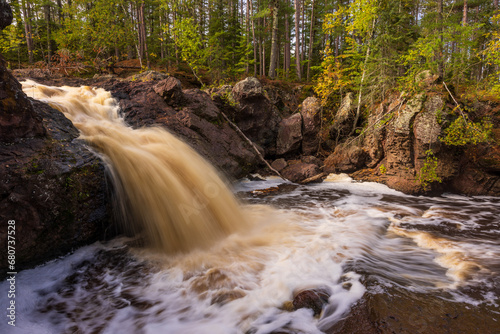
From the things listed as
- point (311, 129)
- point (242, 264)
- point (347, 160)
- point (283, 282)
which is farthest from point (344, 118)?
point (283, 282)

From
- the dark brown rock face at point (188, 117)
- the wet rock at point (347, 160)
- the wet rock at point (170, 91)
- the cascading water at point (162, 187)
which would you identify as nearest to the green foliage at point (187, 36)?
the dark brown rock face at point (188, 117)

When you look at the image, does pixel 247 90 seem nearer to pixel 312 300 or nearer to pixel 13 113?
pixel 13 113

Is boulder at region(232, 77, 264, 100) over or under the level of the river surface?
over

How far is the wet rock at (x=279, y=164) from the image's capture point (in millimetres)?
10386

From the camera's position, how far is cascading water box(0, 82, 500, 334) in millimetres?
2523

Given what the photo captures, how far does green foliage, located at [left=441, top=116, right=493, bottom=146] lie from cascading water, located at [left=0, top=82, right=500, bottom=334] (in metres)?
1.95

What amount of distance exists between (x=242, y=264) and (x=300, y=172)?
6495 mm

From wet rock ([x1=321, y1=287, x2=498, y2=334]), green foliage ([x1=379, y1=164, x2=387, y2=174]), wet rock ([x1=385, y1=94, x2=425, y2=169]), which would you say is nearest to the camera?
wet rock ([x1=321, y1=287, x2=498, y2=334])

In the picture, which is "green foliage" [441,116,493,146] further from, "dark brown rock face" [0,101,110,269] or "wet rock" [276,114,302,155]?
"dark brown rock face" [0,101,110,269]

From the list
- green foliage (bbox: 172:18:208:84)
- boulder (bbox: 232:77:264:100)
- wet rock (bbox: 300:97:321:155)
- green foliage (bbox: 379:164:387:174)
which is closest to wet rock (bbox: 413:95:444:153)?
green foliage (bbox: 379:164:387:174)

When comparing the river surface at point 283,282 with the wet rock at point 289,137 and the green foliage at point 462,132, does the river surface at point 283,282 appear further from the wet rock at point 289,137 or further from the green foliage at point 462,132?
the wet rock at point 289,137

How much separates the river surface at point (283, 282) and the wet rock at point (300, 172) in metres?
Answer: 4.17

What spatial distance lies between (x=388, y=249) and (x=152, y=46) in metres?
24.7

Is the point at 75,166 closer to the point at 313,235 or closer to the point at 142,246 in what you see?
the point at 142,246
